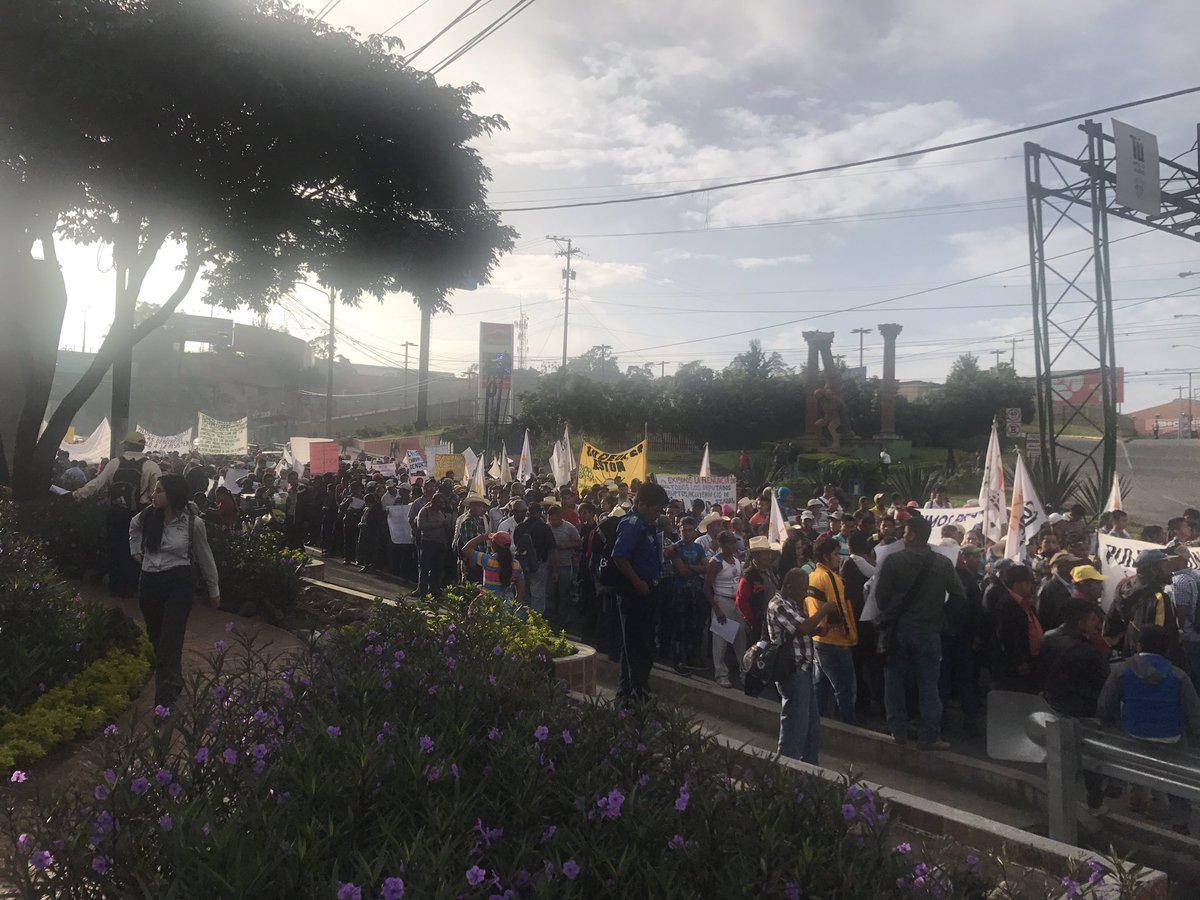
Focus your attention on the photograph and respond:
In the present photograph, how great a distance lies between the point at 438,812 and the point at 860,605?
229 inches

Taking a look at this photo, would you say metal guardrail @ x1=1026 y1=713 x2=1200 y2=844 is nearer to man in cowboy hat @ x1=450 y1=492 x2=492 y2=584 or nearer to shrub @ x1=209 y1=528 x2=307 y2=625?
man in cowboy hat @ x1=450 y1=492 x2=492 y2=584

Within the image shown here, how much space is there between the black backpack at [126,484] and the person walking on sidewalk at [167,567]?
3.40 meters

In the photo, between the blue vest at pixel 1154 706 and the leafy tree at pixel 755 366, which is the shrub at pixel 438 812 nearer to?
the blue vest at pixel 1154 706

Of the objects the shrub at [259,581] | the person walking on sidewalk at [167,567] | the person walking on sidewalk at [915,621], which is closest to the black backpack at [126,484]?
the shrub at [259,581]

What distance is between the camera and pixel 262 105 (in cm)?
1242

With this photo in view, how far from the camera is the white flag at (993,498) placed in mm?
11961

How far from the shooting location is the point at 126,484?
9.56m

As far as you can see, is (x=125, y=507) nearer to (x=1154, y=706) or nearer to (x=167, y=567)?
(x=167, y=567)

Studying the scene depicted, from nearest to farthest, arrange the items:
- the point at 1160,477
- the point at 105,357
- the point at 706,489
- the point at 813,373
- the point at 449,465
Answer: the point at 105,357 < the point at 706,489 < the point at 449,465 < the point at 1160,477 < the point at 813,373

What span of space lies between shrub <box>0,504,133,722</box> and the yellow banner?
376 inches

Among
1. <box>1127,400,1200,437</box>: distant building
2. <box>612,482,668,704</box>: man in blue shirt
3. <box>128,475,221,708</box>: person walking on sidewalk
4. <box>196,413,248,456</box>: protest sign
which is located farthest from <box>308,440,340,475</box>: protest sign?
<box>1127,400,1200,437</box>: distant building

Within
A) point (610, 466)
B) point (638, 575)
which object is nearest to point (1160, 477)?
point (610, 466)

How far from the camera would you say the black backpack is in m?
9.47

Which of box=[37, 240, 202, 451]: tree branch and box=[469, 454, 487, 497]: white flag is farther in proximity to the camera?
box=[469, 454, 487, 497]: white flag
